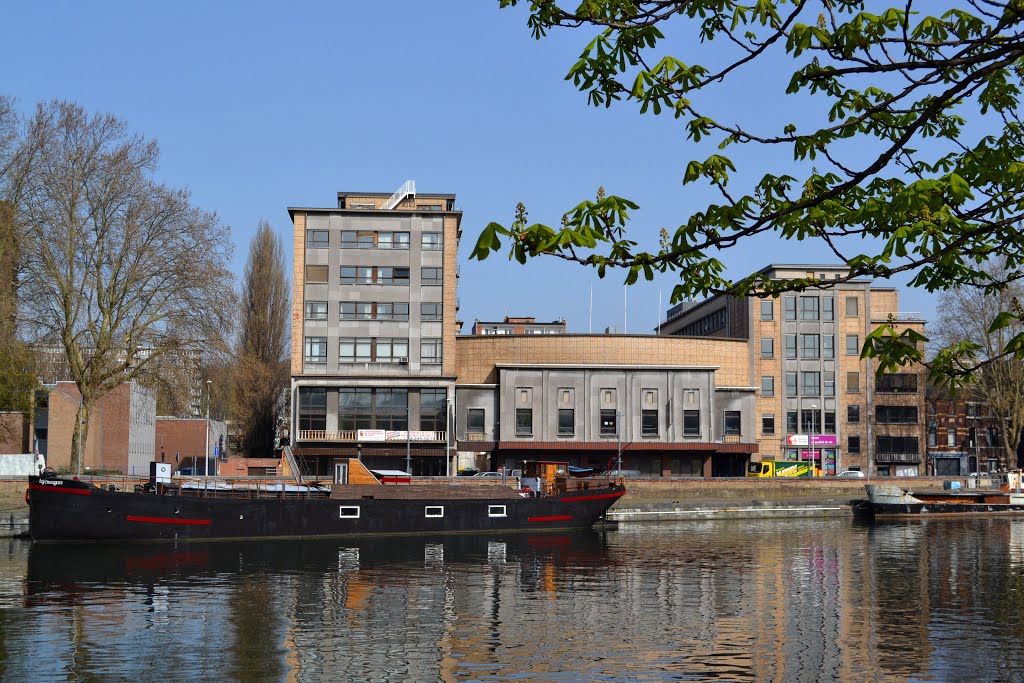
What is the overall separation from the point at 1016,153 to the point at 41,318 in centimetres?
5793

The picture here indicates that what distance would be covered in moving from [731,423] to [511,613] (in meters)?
68.0

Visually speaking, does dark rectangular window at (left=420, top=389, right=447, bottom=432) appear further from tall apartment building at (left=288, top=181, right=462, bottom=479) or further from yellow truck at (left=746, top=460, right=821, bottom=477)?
yellow truck at (left=746, top=460, right=821, bottom=477)

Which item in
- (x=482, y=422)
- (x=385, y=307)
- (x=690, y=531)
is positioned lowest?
(x=690, y=531)

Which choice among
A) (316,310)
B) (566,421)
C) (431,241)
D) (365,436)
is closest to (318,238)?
(316,310)

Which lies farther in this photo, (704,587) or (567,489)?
(567,489)

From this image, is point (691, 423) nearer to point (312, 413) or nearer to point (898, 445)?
point (898, 445)

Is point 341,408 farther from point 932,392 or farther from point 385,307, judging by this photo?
point 932,392

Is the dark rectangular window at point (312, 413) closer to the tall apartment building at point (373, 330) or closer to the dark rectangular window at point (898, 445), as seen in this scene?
the tall apartment building at point (373, 330)

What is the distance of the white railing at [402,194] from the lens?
93.5 metres

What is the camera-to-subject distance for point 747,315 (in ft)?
343

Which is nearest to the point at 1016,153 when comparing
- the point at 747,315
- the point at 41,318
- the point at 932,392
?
the point at 41,318

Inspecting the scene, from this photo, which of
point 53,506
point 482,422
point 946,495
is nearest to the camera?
point 53,506

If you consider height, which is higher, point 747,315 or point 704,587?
point 747,315

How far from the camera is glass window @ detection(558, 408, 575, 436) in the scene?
92.1m
